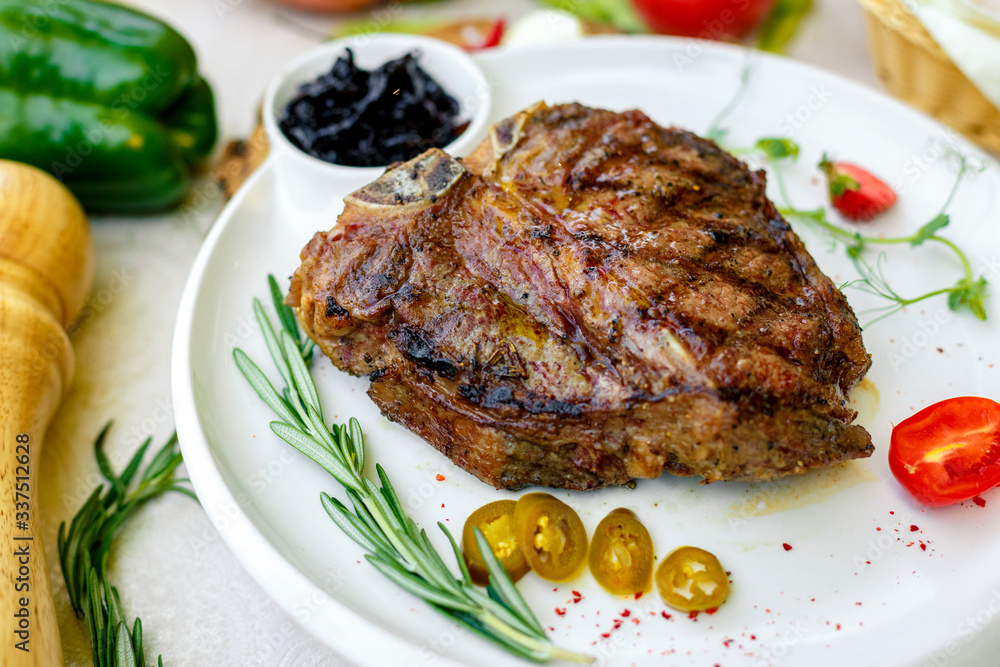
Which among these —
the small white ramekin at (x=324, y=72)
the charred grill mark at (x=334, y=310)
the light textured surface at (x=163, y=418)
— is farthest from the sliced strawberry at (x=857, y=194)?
the charred grill mark at (x=334, y=310)

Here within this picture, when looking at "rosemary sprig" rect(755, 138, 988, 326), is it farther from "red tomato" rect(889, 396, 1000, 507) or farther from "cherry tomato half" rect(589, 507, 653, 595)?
"cherry tomato half" rect(589, 507, 653, 595)

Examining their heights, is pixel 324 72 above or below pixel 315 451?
above

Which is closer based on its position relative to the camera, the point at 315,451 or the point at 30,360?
the point at 315,451

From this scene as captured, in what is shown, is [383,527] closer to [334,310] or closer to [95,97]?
[334,310]

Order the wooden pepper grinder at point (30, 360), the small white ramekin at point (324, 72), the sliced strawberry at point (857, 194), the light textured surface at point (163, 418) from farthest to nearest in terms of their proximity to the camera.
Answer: the small white ramekin at point (324, 72)
the sliced strawberry at point (857, 194)
the light textured surface at point (163, 418)
the wooden pepper grinder at point (30, 360)

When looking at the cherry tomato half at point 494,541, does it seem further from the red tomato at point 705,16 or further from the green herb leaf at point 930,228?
the red tomato at point 705,16

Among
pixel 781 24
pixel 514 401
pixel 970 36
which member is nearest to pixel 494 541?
pixel 514 401

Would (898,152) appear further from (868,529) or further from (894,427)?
(868,529)
